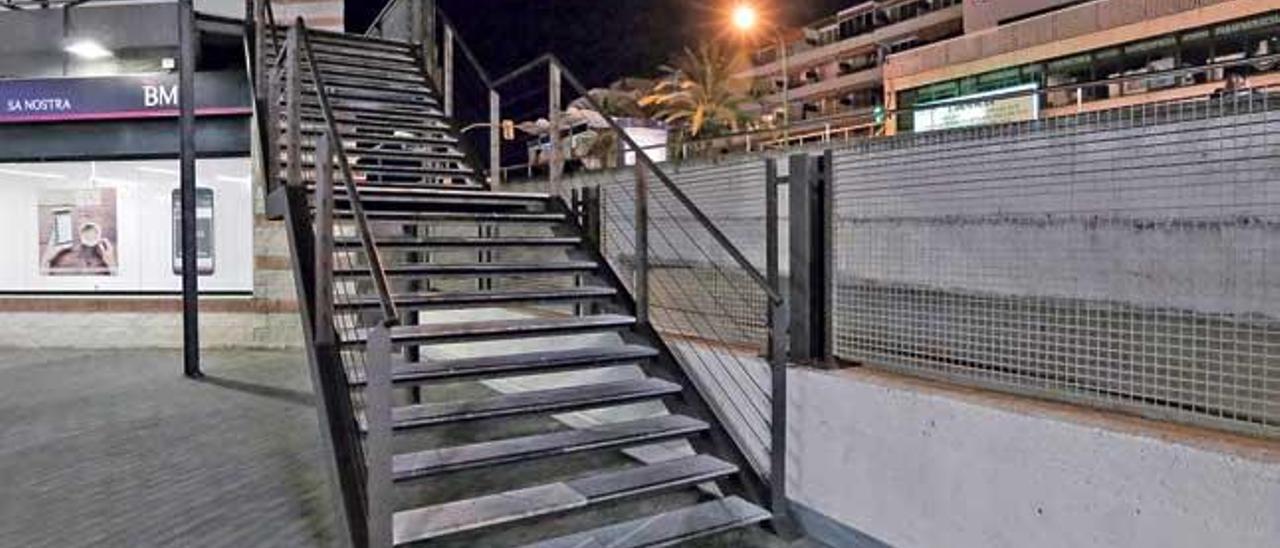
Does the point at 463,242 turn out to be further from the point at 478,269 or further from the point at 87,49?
the point at 87,49

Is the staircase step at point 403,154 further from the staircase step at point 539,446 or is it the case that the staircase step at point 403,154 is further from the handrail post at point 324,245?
the staircase step at point 539,446

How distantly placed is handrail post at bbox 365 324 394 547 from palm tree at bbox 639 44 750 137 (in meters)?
25.7

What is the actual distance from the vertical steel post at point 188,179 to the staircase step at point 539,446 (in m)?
5.11

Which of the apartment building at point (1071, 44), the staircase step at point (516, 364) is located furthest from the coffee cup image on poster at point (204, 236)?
the apartment building at point (1071, 44)

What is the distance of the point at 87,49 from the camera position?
950cm

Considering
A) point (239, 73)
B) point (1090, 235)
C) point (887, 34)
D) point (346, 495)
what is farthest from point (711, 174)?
point (887, 34)

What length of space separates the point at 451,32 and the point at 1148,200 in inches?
245

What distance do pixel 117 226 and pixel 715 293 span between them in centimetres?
857

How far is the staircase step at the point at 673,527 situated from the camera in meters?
Result: 3.22

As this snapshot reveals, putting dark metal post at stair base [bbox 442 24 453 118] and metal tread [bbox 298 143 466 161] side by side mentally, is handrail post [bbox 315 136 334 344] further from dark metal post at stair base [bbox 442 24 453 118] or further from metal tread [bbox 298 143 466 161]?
dark metal post at stair base [bbox 442 24 453 118]

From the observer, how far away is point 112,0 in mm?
10039

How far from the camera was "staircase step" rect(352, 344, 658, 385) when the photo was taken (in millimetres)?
3557

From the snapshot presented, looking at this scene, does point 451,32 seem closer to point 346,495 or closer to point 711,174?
point 711,174

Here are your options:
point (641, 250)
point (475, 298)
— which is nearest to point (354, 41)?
point (475, 298)
